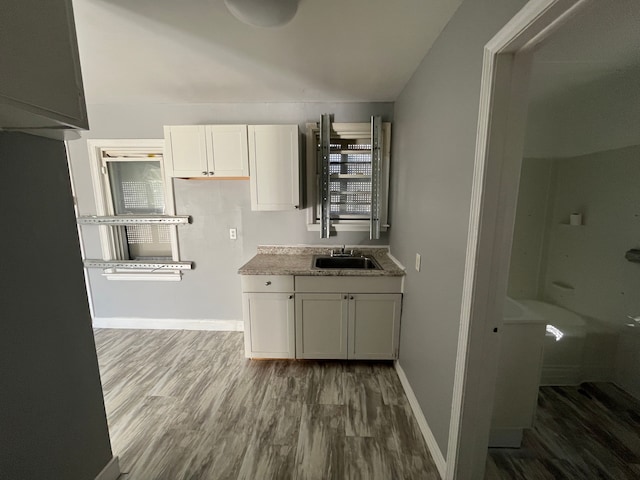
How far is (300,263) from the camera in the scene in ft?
7.54

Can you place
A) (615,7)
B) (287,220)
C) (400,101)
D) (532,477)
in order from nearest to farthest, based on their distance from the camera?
(615,7)
(532,477)
(400,101)
(287,220)

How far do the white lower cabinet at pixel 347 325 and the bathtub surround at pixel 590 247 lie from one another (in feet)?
4.92

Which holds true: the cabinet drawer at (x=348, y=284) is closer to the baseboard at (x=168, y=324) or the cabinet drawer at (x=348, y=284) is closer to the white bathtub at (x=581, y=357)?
the white bathtub at (x=581, y=357)

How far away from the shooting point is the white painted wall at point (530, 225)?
7.52ft

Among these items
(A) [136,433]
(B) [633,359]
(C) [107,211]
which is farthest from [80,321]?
(B) [633,359]

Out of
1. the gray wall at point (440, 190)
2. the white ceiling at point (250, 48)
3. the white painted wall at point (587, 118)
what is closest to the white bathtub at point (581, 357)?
the gray wall at point (440, 190)

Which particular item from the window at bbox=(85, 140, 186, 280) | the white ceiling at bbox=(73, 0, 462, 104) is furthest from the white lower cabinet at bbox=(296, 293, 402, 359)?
the white ceiling at bbox=(73, 0, 462, 104)

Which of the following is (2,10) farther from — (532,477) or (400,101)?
(532,477)

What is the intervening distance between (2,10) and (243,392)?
227 centimetres

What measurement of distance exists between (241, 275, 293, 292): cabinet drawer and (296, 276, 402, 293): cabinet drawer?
0.09 m

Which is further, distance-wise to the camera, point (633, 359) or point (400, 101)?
point (400, 101)

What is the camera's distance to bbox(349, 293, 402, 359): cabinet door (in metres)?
2.07

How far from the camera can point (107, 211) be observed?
2631 mm

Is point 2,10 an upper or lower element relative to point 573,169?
upper
